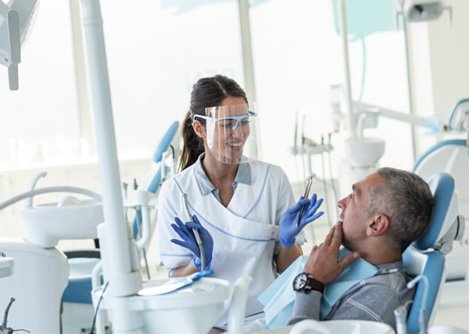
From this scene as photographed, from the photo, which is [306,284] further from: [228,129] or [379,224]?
[228,129]

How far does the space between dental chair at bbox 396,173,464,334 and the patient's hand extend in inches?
5.9

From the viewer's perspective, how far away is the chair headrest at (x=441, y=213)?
183 centimetres

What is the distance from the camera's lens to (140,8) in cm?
589

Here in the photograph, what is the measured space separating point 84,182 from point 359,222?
3.71 meters

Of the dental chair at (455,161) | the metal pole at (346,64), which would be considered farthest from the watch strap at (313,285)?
the metal pole at (346,64)

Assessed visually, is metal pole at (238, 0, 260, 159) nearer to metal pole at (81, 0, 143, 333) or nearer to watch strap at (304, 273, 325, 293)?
watch strap at (304, 273, 325, 293)

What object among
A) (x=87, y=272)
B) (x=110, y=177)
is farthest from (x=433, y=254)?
(x=87, y=272)

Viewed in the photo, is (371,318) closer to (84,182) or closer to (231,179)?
(231,179)

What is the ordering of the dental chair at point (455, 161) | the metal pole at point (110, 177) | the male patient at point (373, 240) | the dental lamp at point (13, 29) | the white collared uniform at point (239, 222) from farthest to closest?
the dental chair at point (455, 161), the white collared uniform at point (239, 222), the male patient at point (373, 240), the dental lamp at point (13, 29), the metal pole at point (110, 177)

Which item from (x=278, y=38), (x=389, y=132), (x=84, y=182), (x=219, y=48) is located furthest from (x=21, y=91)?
(x=389, y=132)

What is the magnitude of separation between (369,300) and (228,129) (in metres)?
0.56

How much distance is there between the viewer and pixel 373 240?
6.20ft

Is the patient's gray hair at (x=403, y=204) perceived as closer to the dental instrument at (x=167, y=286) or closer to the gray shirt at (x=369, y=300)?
the gray shirt at (x=369, y=300)

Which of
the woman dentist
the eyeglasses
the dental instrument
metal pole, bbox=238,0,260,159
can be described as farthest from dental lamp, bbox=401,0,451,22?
the dental instrument
